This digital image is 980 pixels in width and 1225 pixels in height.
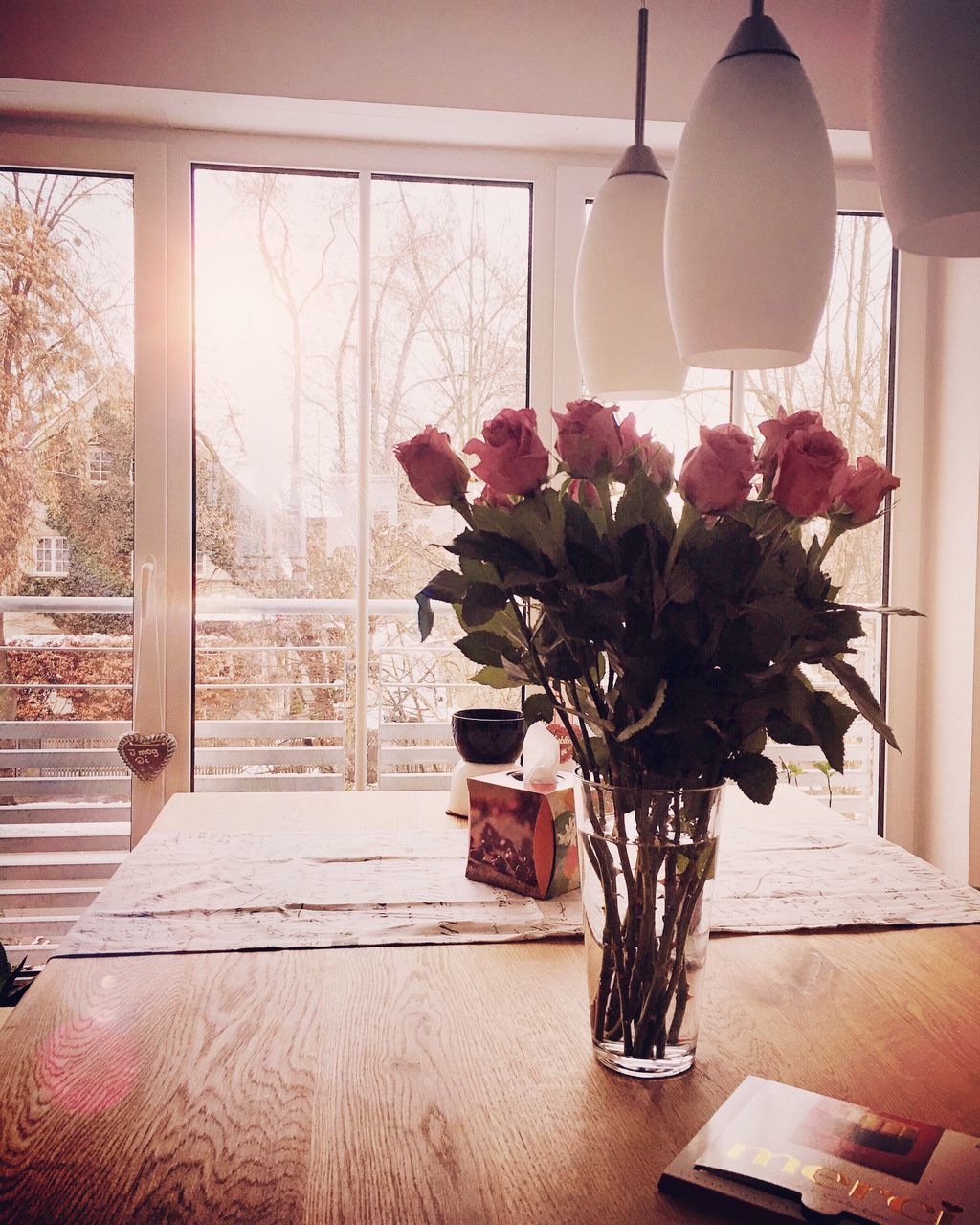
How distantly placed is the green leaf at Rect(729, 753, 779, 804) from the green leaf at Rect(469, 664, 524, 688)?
20 cm

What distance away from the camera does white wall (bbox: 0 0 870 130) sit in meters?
2.25

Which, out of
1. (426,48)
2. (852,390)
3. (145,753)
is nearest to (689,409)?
(852,390)

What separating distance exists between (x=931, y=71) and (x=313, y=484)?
2.09m

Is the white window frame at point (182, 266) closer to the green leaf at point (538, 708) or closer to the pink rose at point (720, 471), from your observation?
the green leaf at point (538, 708)

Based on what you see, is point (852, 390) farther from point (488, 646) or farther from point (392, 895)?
point (488, 646)

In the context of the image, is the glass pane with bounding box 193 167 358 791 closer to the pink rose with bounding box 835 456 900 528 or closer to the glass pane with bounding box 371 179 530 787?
the glass pane with bounding box 371 179 530 787

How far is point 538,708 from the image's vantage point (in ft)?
2.90

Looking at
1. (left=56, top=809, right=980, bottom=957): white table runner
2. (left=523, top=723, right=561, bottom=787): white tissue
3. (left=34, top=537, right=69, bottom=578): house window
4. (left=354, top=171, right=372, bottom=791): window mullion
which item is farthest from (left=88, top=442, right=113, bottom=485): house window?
(left=523, top=723, right=561, bottom=787): white tissue

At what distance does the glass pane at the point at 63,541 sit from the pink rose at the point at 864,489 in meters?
2.07

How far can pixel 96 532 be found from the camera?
97.7 inches

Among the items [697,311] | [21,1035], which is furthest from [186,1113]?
[697,311]

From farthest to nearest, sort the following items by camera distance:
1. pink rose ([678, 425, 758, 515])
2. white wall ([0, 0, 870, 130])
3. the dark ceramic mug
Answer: white wall ([0, 0, 870, 130]) → the dark ceramic mug → pink rose ([678, 425, 758, 515])

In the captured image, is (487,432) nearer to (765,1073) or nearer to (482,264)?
(765,1073)

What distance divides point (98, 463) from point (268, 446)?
0.41m
